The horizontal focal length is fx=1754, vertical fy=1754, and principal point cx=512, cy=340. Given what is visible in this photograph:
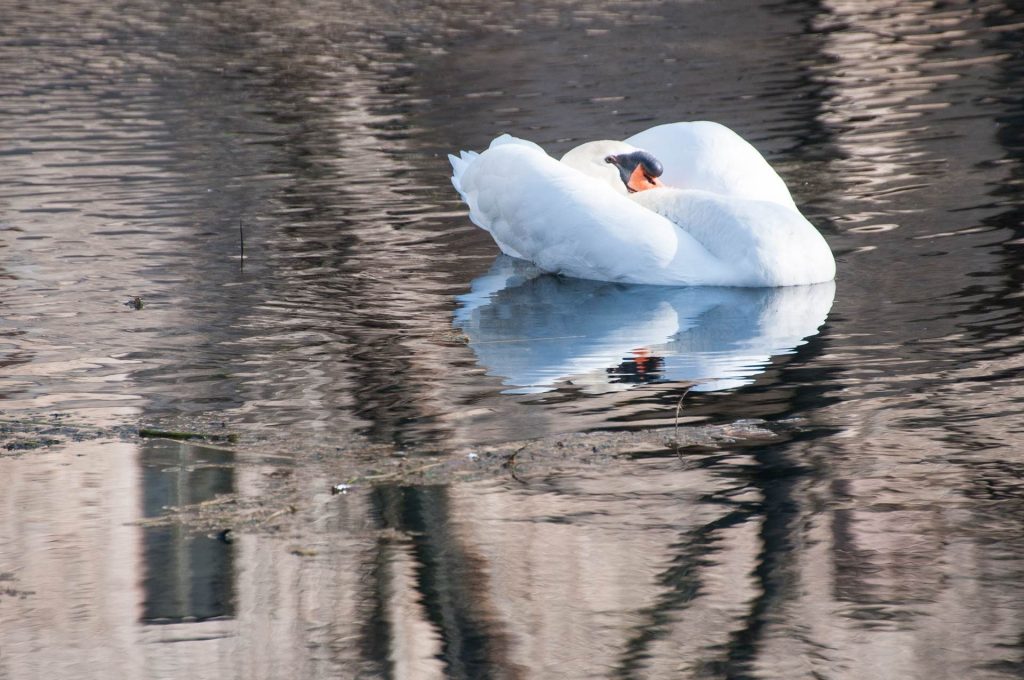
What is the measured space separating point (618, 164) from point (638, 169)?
12 cm

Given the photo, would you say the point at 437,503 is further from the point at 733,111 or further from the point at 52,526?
the point at 733,111

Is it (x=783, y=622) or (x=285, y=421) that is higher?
(x=285, y=421)

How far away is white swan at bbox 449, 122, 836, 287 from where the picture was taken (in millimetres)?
9000

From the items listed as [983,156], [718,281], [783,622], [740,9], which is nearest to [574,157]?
[718,281]

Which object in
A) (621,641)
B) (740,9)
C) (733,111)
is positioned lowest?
(621,641)

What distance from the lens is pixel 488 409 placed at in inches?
264

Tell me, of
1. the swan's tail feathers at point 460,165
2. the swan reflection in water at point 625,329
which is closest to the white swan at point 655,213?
the swan reflection in water at point 625,329

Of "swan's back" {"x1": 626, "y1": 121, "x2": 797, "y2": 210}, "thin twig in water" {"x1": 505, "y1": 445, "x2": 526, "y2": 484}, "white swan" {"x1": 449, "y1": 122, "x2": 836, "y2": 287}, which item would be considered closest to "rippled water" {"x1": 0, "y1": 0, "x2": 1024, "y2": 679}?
"thin twig in water" {"x1": 505, "y1": 445, "x2": 526, "y2": 484}

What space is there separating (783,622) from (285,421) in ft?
8.43

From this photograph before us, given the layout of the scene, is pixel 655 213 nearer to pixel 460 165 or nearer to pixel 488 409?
pixel 460 165

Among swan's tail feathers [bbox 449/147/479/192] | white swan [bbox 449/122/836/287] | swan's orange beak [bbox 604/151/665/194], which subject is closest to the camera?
white swan [bbox 449/122/836/287]

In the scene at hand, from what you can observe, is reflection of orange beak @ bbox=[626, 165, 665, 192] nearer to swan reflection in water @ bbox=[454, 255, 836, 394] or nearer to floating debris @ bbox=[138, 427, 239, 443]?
swan reflection in water @ bbox=[454, 255, 836, 394]

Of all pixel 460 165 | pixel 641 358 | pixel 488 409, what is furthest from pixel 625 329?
pixel 460 165

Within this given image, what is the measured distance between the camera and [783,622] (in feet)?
15.1
